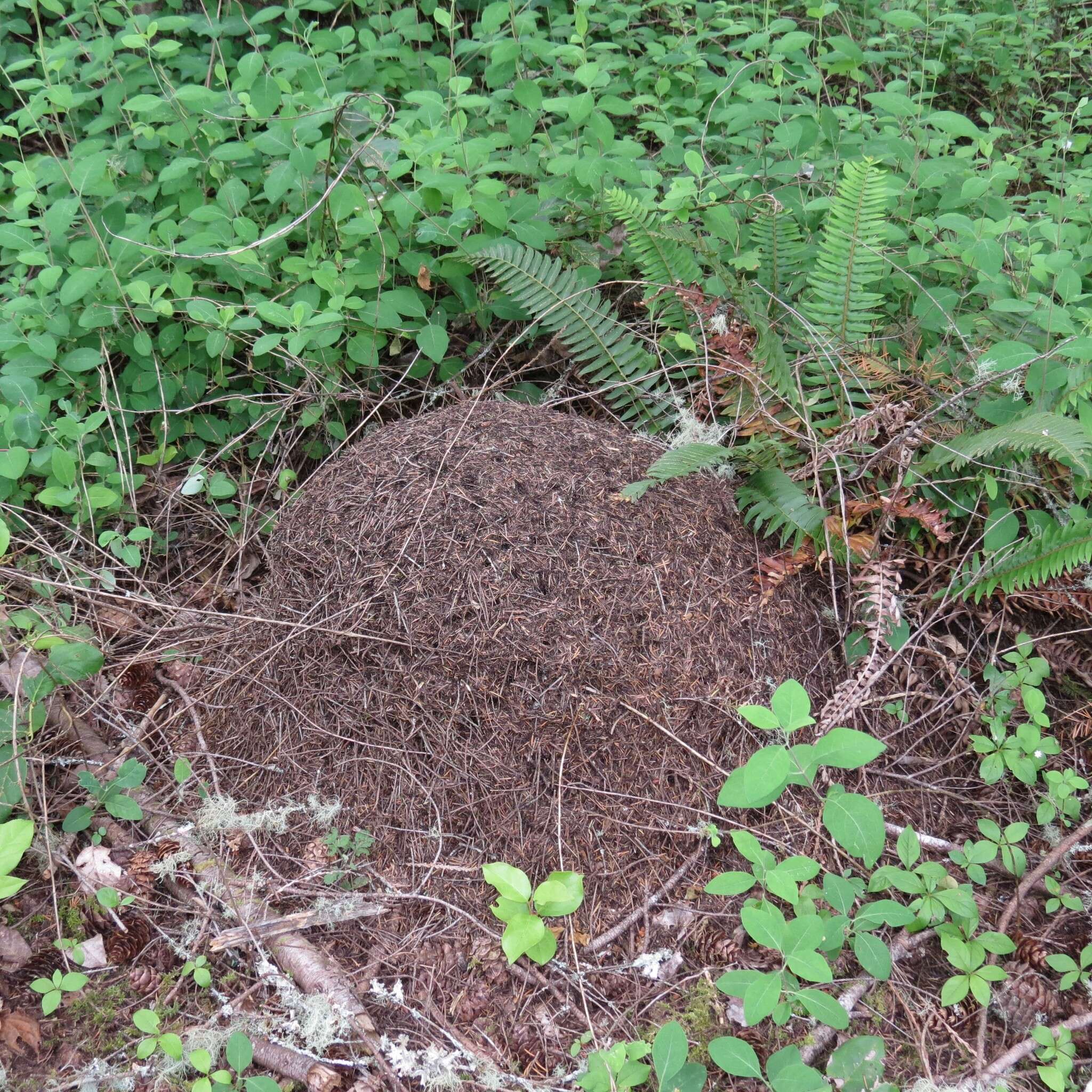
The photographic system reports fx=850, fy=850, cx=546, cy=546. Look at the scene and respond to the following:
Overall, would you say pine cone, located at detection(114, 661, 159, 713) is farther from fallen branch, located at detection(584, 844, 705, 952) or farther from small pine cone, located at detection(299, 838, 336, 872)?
fallen branch, located at detection(584, 844, 705, 952)

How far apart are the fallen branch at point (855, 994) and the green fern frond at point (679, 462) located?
1447mm

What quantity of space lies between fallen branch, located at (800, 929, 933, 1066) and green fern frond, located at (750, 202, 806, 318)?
7.68 ft

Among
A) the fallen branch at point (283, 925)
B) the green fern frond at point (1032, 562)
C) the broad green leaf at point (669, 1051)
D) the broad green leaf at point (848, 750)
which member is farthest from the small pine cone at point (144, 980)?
the green fern frond at point (1032, 562)

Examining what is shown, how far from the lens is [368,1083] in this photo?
2.09 meters

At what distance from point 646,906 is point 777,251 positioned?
102 inches

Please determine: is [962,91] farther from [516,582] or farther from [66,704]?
[66,704]

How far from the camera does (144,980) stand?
234 centimetres

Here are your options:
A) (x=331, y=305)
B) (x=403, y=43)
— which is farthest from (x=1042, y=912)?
(x=403, y=43)

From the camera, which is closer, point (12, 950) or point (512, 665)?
point (12, 950)

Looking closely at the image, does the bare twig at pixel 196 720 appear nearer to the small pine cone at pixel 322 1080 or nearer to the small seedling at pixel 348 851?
the small seedling at pixel 348 851

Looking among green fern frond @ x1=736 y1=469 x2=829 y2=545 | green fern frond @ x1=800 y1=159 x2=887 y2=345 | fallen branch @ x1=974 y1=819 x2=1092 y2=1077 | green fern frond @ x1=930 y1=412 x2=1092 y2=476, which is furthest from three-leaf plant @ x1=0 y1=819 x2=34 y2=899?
green fern frond @ x1=800 y1=159 x2=887 y2=345

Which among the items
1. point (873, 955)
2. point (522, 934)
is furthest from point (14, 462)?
point (873, 955)

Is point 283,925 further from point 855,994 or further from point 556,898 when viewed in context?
point 855,994

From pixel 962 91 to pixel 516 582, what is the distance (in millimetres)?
5250
